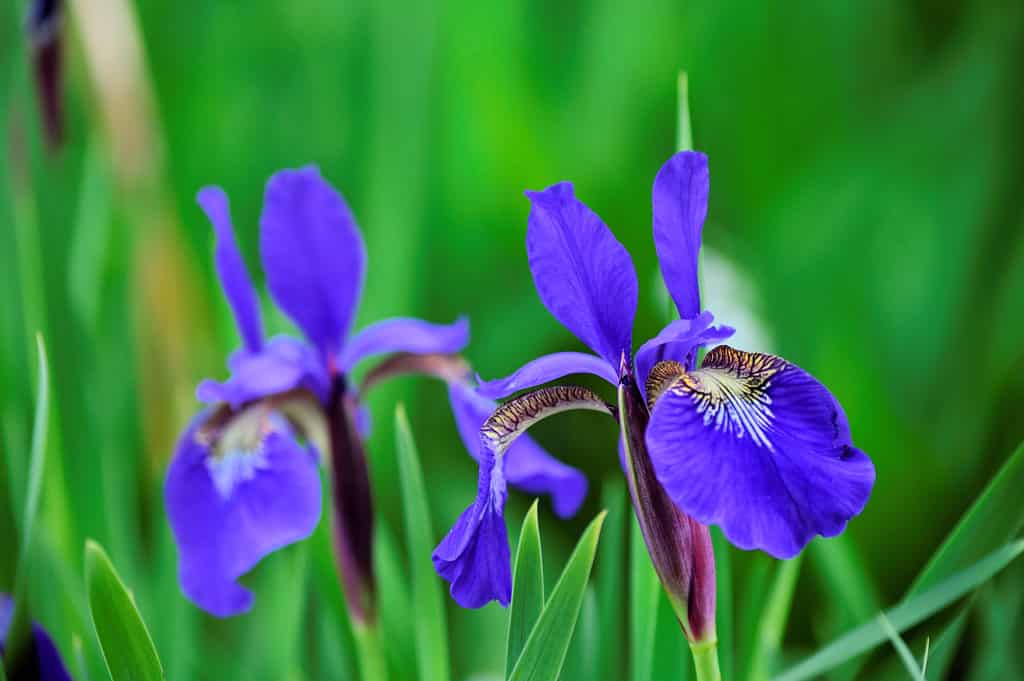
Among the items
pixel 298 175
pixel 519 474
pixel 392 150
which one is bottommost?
pixel 519 474

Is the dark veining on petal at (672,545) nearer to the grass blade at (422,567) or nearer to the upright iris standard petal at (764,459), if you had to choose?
the upright iris standard petal at (764,459)

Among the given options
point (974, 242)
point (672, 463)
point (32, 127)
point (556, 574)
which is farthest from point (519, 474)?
point (974, 242)

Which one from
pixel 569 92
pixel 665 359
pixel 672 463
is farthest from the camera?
pixel 569 92

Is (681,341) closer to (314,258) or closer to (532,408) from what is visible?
(532,408)

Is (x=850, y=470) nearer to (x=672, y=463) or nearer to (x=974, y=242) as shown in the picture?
(x=672, y=463)

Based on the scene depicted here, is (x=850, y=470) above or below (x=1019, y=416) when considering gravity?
above

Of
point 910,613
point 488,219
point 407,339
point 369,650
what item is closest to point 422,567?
point 369,650
